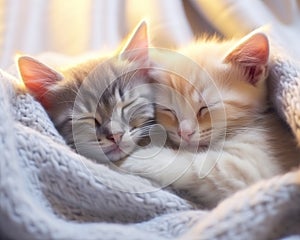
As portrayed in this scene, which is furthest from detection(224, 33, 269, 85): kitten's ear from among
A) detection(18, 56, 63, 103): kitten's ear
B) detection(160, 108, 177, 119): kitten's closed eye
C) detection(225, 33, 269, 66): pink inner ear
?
detection(18, 56, 63, 103): kitten's ear

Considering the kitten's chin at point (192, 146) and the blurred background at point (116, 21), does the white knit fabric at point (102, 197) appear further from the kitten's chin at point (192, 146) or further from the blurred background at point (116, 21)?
the blurred background at point (116, 21)

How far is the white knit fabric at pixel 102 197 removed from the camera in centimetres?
61

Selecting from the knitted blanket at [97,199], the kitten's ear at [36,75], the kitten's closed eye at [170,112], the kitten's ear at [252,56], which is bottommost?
the knitted blanket at [97,199]

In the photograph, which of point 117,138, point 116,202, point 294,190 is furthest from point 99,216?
A: point 294,190

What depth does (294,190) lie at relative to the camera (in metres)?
0.64

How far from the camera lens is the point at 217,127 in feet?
2.75

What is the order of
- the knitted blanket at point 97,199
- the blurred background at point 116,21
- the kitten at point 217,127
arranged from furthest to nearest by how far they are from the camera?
the blurred background at point 116,21 → the kitten at point 217,127 → the knitted blanket at point 97,199

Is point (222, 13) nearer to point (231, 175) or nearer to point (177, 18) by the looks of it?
point (177, 18)

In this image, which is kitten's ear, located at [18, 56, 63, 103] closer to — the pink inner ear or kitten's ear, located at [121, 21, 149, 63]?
kitten's ear, located at [121, 21, 149, 63]

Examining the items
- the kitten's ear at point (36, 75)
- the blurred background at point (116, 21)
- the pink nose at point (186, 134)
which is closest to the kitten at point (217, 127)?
the pink nose at point (186, 134)

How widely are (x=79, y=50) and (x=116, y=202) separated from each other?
64 cm

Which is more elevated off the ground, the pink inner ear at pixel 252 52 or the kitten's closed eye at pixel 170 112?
the pink inner ear at pixel 252 52

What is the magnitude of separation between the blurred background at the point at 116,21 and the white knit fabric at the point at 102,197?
14.1 inches

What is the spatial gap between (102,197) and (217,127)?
9.0 inches
